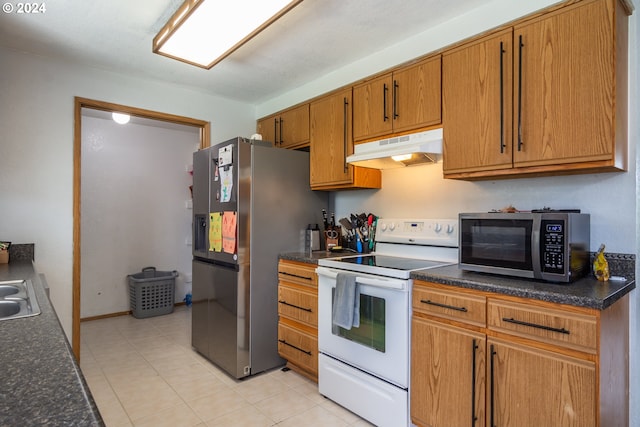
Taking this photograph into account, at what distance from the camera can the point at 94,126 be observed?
419 cm

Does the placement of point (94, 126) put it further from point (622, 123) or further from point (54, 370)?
point (622, 123)

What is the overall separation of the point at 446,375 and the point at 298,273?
1221mm

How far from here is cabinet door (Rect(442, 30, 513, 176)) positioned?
73.5 inches

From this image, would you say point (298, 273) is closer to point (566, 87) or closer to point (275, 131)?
point (275, 131)

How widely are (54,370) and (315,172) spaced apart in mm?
2365

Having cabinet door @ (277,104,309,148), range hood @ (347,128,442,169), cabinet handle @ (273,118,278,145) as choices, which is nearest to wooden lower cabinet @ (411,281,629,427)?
range hood @ (347,128,442,169)

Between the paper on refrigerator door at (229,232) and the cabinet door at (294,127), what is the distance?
0.93m

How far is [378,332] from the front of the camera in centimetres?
203

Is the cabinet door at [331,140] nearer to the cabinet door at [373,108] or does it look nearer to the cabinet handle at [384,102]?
the cabinet door at [373,108]

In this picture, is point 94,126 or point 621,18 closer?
point 621,18

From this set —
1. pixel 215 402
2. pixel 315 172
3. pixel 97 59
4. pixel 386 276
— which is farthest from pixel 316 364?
pixel 97 59

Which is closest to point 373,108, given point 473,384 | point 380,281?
point 380,281

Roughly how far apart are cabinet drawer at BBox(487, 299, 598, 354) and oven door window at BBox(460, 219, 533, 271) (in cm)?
25

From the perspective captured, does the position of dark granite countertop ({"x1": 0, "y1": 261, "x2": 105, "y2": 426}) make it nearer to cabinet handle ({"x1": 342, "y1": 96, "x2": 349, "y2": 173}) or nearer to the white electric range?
the white electric range
